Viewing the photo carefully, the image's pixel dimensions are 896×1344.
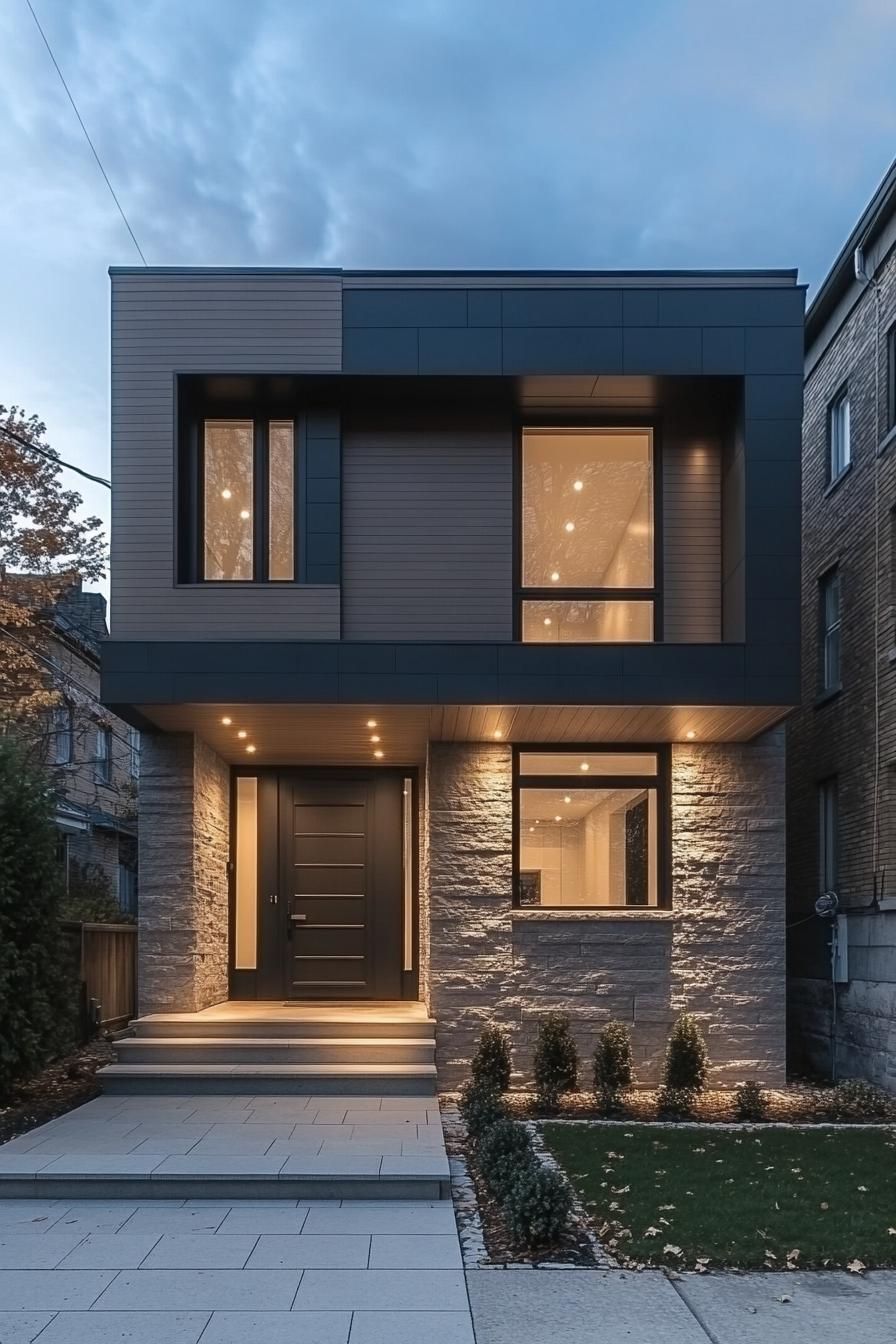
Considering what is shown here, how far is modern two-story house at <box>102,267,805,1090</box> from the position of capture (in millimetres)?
8945

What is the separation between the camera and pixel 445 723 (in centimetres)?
944

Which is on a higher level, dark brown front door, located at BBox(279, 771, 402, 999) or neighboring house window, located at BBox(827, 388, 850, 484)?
neighboring house window, located at BBox(827, 388, 850, 484)

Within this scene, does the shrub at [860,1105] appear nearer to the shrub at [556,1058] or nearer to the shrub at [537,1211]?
the shrub at [556,1058]

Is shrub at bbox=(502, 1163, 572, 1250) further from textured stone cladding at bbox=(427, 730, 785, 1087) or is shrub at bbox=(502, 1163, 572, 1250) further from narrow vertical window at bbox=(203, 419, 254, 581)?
narrow vertical window at bbox=(203, 419, 254, 581)

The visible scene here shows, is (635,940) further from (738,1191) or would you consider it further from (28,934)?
(28,934)

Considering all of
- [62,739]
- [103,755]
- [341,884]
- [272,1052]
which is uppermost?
[62,739]

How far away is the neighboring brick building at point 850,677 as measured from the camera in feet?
35.5

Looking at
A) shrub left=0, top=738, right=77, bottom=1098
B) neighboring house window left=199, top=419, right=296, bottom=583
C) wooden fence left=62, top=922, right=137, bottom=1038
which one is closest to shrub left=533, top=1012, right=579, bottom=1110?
shrub left=0, top=738, right=77, bottom=1098

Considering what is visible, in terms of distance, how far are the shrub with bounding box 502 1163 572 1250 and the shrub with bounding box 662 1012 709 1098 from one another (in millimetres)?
3874

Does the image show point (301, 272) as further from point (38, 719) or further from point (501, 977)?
point (38, 719)

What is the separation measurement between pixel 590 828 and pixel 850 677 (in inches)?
156

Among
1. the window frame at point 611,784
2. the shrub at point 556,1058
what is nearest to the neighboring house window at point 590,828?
the window frame at point 611,784

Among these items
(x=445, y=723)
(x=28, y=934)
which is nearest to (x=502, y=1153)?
(x=445, y=723)

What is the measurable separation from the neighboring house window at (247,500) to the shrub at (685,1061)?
5.19 m
